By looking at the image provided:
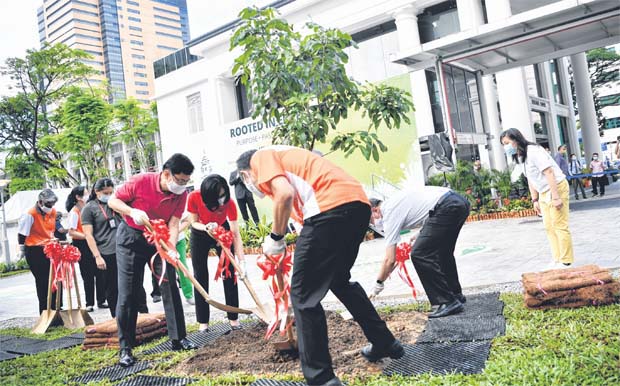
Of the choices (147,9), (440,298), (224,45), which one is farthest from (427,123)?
(147,9)

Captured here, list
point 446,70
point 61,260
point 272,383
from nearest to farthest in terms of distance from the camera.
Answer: point 272,383, point 61,260, point 446,70

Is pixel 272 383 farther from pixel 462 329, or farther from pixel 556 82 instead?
pixel 556 82

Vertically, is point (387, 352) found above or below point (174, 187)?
below

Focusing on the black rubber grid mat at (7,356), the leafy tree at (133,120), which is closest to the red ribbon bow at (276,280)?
the black rubber grid mat at (7,356)

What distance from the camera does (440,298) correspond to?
181 inches

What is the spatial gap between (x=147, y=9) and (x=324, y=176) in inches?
4815

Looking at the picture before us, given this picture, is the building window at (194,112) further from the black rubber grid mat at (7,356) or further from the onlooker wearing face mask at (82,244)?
the black rubber grid mat at (7,356)

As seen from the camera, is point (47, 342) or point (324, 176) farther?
point (47, 342)

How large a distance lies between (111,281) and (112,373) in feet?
8.55

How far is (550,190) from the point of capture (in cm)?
568

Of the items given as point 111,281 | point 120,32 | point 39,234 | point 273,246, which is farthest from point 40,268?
point 120,32

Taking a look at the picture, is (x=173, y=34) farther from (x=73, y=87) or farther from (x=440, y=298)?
(x=440, y=298)

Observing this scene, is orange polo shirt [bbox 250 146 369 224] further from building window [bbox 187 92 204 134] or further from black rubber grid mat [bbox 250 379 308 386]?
building window [bbox 187 92 204 134]

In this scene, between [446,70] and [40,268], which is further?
[446,70]
